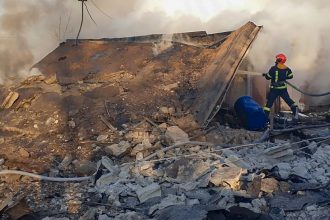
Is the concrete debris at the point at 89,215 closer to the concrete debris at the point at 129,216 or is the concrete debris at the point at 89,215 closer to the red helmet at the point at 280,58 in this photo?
the concrete debris at the point at 129,216

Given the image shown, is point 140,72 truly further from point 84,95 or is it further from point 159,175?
point 159,175

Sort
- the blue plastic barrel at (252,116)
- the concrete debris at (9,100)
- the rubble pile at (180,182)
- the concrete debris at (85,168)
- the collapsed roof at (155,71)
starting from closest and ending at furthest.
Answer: the rubble pile at (180,182) → the concrete debris at (85,168) → the collapsed roof at (155,71) → the blue plastic barrel at (252,116) → the concrete debris at (9,100)

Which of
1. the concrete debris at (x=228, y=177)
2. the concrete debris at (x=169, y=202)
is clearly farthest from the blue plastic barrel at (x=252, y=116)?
the concrete debris at (x=169, y=202)

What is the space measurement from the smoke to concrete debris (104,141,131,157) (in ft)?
13.0

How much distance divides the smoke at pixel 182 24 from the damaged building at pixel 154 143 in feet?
3.79

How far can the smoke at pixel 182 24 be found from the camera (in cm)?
910

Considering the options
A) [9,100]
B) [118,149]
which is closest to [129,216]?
[118,149]

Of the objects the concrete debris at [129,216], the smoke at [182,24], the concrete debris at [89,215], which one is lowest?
the concrete debris at [129,216]

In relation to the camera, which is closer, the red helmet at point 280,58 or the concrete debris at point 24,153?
the concrete debris at point 24,153

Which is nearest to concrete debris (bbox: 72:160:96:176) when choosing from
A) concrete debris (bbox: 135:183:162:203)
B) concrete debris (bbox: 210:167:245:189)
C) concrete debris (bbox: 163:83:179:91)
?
concrete debris (bbox: 135:183:162:203)

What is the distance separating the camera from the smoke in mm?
9102

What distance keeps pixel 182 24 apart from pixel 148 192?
7.27 metres

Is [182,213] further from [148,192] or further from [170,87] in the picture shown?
[170,87]

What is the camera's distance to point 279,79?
26.5 ft
